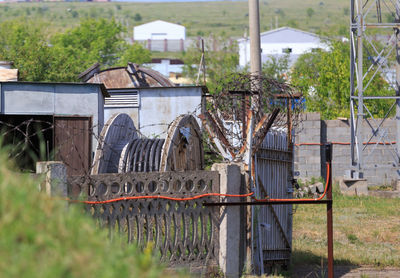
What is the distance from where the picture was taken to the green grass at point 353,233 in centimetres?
1278

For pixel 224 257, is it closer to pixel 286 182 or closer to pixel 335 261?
pixel 286 182

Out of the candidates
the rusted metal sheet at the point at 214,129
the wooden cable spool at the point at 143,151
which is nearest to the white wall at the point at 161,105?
the wooden cable spool at the point at 143,151

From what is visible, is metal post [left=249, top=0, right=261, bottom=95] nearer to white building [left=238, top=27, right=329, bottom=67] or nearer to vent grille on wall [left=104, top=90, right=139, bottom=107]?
vent grille on wall [left=104, top=90, right=139, bottom=107]

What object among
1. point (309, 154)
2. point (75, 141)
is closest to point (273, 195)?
point (75, 141)

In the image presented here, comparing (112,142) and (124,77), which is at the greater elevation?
(124,77)

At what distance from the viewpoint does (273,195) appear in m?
11.4

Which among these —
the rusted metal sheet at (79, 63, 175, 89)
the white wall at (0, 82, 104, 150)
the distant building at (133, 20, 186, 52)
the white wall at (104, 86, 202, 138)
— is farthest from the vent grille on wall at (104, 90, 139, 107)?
the distant building at (133, 20, 186, 52)

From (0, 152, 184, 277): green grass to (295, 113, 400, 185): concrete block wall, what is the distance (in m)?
21.7

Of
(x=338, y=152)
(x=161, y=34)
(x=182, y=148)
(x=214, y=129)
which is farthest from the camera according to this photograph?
(x=161, y=34)

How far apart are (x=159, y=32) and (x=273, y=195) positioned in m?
157

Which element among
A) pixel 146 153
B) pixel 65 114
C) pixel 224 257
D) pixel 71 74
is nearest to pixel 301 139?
pixel 65 114

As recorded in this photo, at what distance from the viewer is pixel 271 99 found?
11617 millimetres

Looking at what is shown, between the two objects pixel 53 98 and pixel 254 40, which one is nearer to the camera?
pixel 254 40

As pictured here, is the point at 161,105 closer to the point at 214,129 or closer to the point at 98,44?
the point at 214,129
